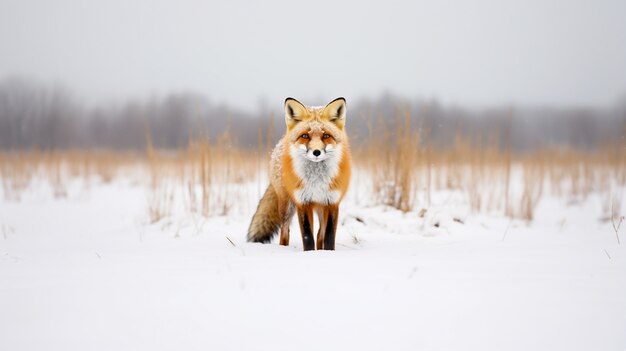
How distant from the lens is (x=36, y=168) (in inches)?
366

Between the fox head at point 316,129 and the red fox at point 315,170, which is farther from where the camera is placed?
the red fox at point 315,170

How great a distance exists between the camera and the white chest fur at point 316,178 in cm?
270

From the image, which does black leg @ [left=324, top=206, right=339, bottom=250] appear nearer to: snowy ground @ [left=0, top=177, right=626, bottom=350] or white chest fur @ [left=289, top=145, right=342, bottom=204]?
white chest fur @ [left=289, top=145, right=342, bottom=204]

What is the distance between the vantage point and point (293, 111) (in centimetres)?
275

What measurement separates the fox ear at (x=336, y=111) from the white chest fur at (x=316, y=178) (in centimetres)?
26

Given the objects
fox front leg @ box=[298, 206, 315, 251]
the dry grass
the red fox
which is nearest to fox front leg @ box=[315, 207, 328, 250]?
the red fox

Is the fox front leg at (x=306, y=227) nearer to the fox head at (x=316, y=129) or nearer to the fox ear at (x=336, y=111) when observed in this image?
the fox head at (x=316, y=129)

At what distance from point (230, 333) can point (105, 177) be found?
441 inches

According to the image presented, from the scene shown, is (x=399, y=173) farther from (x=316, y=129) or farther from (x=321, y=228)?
(x=316, y=129)

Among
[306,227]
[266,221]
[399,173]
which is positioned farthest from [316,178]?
[399,173]

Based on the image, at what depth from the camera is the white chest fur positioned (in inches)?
106

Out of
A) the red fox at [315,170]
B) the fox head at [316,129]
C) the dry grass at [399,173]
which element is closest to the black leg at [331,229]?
the red fox at [315,170]

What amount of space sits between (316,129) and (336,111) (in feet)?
1.05

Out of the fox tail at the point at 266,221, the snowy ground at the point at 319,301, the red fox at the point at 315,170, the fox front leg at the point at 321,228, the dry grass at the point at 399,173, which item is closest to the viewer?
the snowy ground at the point at 319,301
